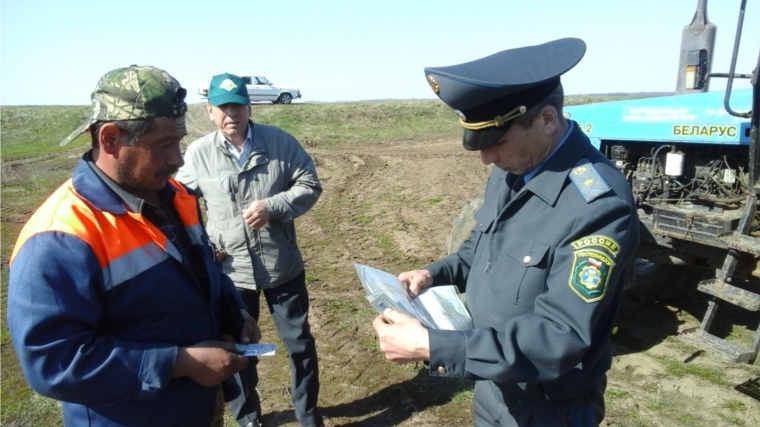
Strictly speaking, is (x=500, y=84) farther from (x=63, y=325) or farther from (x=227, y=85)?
(x=227, y=85)

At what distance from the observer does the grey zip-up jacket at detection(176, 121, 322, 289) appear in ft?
10.3

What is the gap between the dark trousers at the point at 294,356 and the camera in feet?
10.6

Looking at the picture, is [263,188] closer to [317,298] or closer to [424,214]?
[317,298]

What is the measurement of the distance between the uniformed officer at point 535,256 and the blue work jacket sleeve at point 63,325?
2.51 ft

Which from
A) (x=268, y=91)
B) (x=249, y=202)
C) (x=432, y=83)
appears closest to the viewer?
(x=432, y=83)

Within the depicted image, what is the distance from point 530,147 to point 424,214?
6561mm

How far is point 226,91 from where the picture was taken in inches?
121

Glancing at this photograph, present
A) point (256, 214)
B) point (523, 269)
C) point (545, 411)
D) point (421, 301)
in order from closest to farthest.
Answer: point (523, 269) < point (545, 411) < point (421, 301) < point (256, 214)

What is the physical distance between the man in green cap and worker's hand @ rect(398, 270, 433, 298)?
1.16m

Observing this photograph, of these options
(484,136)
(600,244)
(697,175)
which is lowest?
(697,175)

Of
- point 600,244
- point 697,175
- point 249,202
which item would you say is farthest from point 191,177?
point 697,175

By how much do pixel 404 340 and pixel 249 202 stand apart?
1.77 meters

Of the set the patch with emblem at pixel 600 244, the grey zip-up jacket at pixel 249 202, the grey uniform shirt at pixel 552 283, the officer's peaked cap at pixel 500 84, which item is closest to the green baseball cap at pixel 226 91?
the grey zip-up jacket at pixel 249 202

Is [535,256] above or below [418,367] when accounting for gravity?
above
